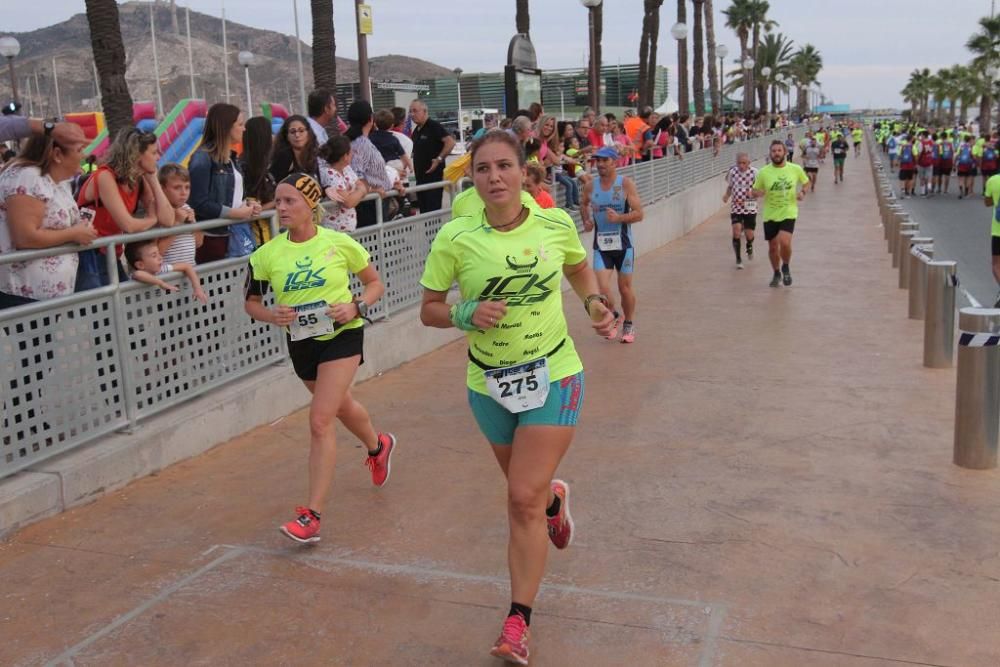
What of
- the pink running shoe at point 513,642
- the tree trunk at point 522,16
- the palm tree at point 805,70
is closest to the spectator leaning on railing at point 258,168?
the pink running shoe at point 513,642

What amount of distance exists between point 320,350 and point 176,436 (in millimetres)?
1604

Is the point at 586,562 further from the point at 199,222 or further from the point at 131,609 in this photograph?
the point at 199,222

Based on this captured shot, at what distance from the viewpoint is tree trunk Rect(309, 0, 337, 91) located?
52.6 feet

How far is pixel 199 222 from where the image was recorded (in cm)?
668

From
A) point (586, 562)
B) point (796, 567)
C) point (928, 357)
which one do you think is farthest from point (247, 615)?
point (928, 357)

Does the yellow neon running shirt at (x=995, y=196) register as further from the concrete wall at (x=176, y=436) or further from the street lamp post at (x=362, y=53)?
the street lamp post at (x=362, y=53)

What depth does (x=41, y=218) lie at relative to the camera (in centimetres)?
548

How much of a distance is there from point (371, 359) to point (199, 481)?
285 cm

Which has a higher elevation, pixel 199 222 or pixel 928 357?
pixel 199 222

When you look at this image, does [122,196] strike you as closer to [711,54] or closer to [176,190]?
[176,190]

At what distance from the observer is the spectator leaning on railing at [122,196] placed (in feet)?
19.6

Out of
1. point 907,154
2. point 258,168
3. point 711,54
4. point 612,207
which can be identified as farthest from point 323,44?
point 711,54

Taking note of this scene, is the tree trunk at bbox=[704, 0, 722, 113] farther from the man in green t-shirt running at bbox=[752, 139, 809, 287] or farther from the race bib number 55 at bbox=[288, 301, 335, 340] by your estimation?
the race bib number 55 at bbox=[288, 301, 335, 340]

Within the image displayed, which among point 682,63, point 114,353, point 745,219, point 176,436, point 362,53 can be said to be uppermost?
point 682,63
